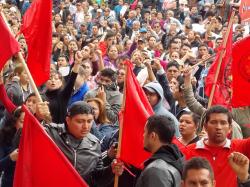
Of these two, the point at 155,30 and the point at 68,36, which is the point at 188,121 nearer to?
the point at 68,36

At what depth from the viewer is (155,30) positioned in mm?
19375

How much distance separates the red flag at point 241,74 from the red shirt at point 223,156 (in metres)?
1.50

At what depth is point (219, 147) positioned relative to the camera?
20.1 feet

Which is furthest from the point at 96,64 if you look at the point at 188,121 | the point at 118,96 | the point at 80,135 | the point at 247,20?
the point at 80,135

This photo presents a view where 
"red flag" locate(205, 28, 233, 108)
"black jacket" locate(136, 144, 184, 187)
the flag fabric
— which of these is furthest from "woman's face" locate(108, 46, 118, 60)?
"black jacket" locate(136, 144, 184, 187)

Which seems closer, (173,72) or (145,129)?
(145,129)

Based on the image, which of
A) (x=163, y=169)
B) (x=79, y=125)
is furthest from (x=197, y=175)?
(x=79, y=125)

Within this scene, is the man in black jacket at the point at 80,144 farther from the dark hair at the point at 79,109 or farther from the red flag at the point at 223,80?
the red flag at the point at 223,80

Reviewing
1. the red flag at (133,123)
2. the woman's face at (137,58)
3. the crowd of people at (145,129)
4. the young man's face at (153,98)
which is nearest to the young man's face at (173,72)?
the crowd of people at (145,129)

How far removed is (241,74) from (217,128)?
5.52 ft

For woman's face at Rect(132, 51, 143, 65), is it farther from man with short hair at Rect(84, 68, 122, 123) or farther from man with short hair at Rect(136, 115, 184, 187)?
man with short hair at Rect(136, 115, 184, 187)

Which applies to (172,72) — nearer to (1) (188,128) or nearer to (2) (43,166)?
(1) (188,128)

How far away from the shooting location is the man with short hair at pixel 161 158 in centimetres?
526

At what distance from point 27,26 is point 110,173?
2.37m
